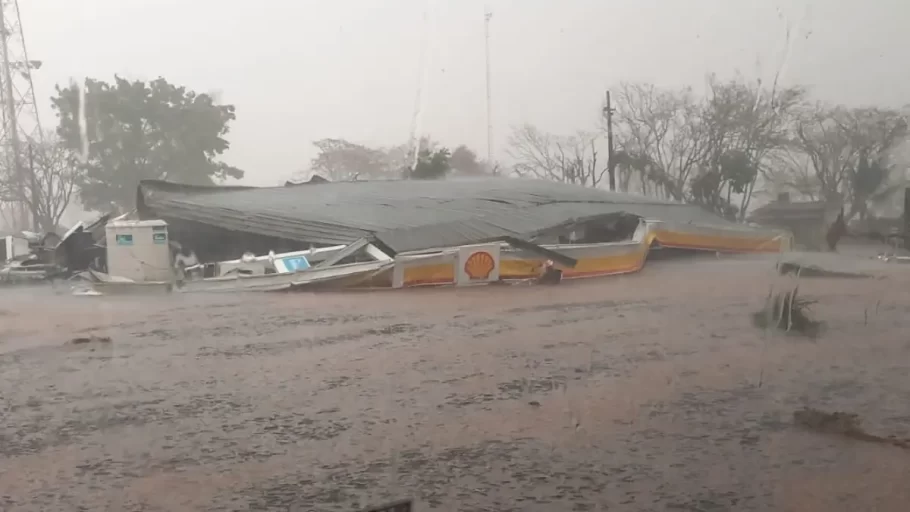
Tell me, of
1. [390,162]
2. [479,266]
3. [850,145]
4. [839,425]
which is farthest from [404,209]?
[850,145]

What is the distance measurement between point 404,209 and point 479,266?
0.79 feet

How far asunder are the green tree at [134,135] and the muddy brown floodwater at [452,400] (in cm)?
29

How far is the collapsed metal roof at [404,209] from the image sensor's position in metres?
1.77

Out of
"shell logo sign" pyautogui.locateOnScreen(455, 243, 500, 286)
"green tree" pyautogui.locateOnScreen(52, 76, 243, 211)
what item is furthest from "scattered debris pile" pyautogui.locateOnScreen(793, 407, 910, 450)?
"green tree" pyautogui.locateOnScreen(52, 76, 243, 211)

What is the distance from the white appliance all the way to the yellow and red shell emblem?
721mm

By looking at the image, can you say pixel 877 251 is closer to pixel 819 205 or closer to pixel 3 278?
pixel 819 205

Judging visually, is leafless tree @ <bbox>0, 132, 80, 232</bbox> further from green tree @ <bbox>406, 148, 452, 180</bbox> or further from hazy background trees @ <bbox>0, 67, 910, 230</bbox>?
green tree @ <bbox>406, 148, 452, 180</bbox>

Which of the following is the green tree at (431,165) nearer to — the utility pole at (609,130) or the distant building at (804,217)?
the utility pole at (609,130)

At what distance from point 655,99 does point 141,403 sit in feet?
4.97

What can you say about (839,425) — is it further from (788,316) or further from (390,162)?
(390,162)

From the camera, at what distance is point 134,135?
181cm

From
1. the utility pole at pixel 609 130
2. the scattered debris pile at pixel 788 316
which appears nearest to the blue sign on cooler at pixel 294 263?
the utility pole at pixel 609 130

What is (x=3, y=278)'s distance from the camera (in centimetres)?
173

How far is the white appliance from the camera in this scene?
173cm
